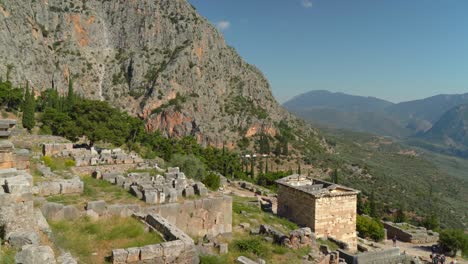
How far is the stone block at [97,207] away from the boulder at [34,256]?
16.8 feet

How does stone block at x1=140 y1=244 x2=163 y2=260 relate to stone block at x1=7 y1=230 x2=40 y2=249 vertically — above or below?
below

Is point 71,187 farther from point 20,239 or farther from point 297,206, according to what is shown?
point 297,206

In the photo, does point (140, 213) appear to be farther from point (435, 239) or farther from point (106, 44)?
point (106, 44)

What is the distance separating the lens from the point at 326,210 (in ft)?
71.6

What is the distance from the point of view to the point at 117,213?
38.8ft

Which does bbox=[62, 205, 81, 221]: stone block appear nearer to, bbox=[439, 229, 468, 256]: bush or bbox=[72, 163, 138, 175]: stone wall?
bbox=[72, 163, 138, 175]: stone wall

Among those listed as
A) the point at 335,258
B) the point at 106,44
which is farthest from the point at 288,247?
the point at 106,44

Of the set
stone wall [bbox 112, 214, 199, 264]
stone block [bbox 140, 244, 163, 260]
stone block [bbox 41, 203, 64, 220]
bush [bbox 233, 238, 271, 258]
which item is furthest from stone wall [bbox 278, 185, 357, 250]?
stone block [bbox 41, 203, 64, 220]

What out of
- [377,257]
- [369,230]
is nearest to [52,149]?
[377,257]

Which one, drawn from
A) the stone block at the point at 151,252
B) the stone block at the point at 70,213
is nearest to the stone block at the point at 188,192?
the stone block at the point at 70,213

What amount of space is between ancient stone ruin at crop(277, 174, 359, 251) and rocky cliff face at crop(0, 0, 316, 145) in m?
74.3

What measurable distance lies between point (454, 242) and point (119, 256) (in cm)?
2689

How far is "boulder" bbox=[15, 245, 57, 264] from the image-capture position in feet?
20.1

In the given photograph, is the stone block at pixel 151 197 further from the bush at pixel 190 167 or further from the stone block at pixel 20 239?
the bush at pixel 190 167
